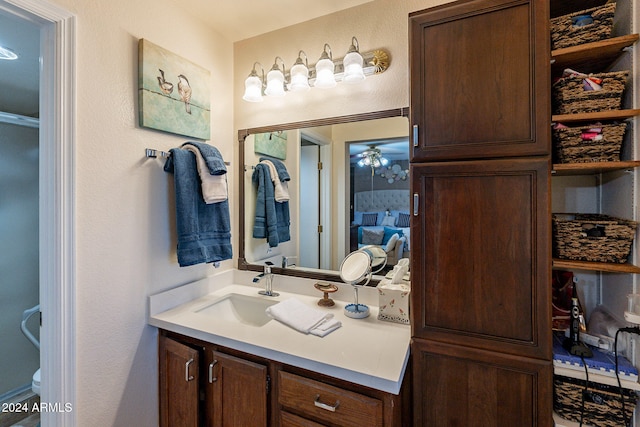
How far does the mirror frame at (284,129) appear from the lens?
154 cm

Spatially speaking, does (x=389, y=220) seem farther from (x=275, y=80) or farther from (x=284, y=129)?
(x=275, y=80)

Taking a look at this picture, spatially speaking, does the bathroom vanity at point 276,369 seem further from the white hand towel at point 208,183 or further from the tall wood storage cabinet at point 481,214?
the white hand towel at point 208,183

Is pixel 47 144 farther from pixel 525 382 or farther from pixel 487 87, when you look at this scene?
pixel 525 382

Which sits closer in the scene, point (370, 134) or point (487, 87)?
point (487, 87)

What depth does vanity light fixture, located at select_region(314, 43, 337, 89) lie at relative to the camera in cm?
152

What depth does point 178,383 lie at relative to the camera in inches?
54.8

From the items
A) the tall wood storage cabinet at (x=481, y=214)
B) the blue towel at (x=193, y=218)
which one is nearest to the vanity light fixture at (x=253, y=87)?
the blue towel at (x=193, y=218)

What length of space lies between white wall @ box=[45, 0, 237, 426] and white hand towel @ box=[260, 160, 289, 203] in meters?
0.56

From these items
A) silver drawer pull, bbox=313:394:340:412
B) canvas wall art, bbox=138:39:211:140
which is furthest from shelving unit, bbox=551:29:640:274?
canvas wall art, bbox=138:39:211:140

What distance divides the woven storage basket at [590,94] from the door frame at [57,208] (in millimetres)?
1861

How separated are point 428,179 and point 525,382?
2.51 ft

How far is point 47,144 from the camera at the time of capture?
113 cm

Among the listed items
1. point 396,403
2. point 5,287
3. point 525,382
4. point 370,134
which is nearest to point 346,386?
point 396,403

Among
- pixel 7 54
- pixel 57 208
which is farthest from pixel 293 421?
pixel 7 54
